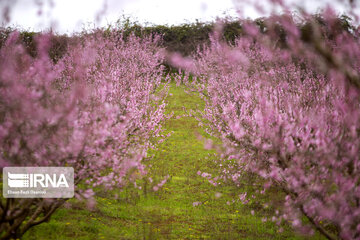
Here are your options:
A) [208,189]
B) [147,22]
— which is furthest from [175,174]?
[147,22]

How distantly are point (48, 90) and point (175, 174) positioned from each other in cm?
744

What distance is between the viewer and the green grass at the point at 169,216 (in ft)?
23.6

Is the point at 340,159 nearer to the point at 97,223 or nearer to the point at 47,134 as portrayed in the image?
the point at 47,134

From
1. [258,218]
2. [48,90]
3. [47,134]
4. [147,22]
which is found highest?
[147,22]

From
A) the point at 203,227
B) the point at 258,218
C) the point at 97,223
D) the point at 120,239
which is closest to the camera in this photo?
the point at 120,239

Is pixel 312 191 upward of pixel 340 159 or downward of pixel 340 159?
downward

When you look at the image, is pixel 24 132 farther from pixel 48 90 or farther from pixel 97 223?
pixel 97 223

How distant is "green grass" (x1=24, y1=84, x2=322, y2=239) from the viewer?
7180 millimetres

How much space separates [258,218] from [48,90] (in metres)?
6.22

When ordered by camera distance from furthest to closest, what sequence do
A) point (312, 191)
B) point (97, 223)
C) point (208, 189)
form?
point (208, 189) < point (97, 223) < point (312, 191)

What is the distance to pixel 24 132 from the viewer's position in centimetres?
454

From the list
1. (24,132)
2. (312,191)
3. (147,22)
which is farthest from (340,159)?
(147,22)

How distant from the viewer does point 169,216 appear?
8.57 m

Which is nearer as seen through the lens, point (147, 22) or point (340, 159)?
point (340, 159)
